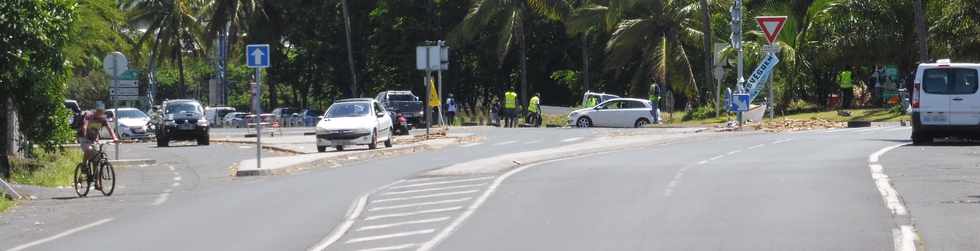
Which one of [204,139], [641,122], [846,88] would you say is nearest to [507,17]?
[641,122]

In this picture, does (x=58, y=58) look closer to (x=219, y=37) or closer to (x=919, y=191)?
(x=919, y=191)

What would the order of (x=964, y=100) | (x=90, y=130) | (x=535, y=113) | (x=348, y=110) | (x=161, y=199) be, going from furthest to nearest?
(x=535, y=113) < (x=348, y=110) < (x=964, y=100) < (x=90, y=130) < (x=161, y=199)

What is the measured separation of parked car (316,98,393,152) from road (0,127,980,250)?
7.41 m

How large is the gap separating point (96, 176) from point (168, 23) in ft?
183

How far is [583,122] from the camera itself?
165 feet

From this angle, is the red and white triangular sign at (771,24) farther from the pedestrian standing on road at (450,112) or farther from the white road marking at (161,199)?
the pedestrian standing on road at (450,112)

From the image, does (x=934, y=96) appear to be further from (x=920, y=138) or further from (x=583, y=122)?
(x=583, y=122)

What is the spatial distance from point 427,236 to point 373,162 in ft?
48.4

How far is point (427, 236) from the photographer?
573 inches

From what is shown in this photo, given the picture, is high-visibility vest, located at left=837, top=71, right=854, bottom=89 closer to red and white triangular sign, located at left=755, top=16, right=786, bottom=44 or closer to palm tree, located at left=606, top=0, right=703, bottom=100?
palm tree, located at left=606, top=0, right=703, bottom=100

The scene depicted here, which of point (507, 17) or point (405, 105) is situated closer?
point (405, 105)

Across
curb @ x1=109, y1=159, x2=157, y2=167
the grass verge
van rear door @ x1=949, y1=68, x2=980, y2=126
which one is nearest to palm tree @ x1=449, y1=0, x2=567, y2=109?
the grass verge

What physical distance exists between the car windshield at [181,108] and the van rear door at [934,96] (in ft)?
80.6

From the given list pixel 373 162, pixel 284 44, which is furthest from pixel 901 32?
pixel 284 44
